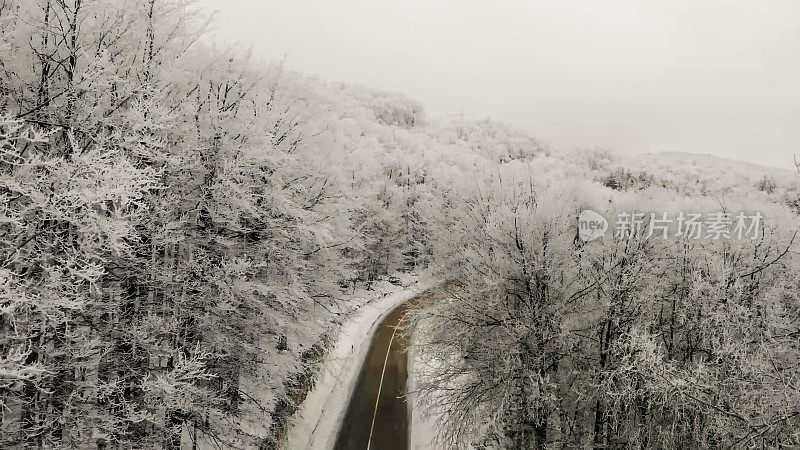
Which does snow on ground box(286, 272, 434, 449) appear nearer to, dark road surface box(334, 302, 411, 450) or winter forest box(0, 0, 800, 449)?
dark road surface box(334, 302, 411, 450)

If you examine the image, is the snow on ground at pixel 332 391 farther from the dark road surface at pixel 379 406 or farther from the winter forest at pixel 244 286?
the winter forest at pixel 244 286

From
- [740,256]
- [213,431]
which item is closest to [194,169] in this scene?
[213,431]

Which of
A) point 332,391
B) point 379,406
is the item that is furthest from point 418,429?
point 332,391

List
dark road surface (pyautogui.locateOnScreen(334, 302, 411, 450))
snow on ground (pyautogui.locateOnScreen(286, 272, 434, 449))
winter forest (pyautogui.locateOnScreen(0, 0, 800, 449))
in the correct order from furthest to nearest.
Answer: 1. dark road surface (pyautogui.locateOnScreen(334, 302, 411, 450))
2. snow on ground (pyautogui.locateOnScreen(286, 272, 434, 449))
3. winter forest (pyautogui.locateOnScreen(0, 0, 800, 449))

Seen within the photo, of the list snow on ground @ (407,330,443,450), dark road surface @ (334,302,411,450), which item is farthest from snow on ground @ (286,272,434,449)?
snow on ground @ (407,330,443,450)

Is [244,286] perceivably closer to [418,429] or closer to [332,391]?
[418,429]

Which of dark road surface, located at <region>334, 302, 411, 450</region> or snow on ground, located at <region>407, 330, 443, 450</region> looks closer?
snow on ground, located at <region>407, 330, 443, 450</region>
